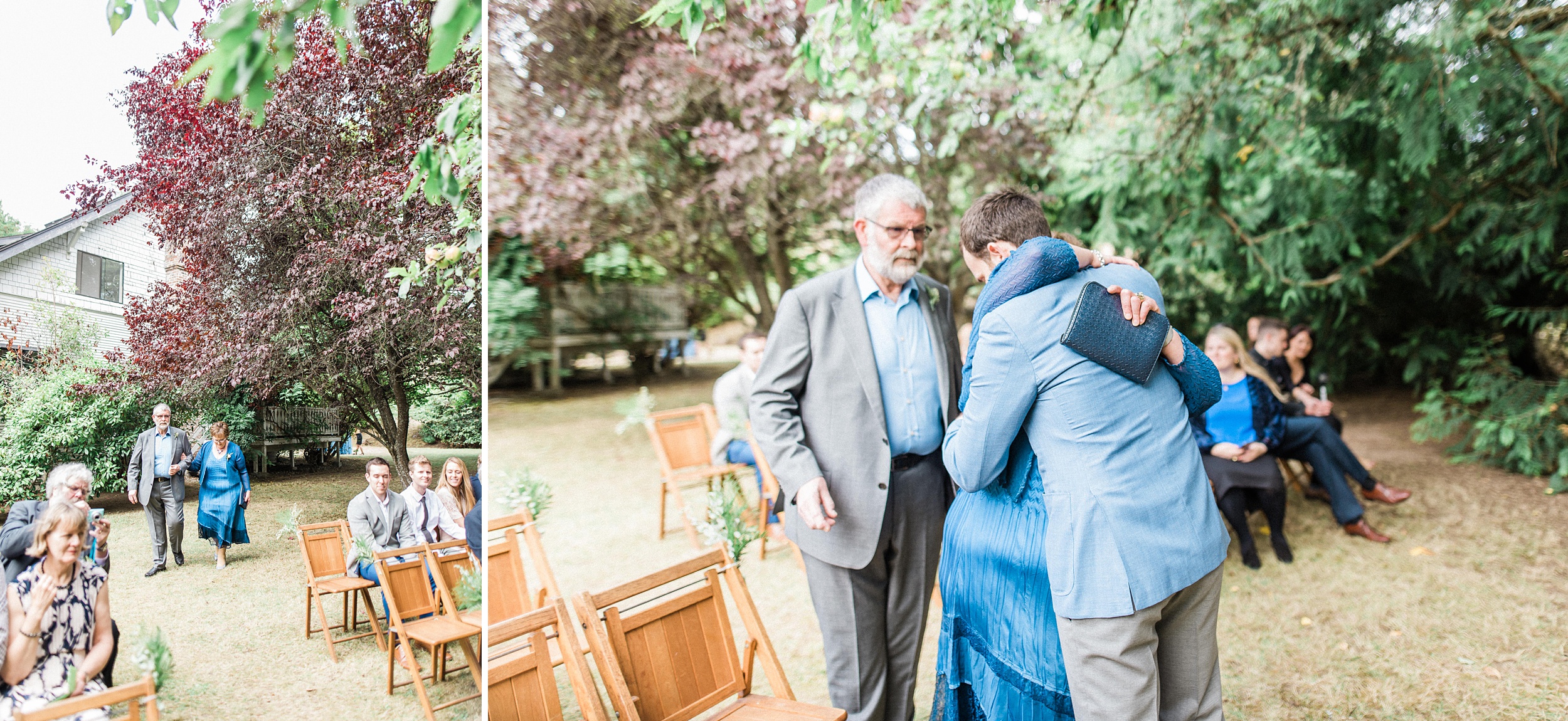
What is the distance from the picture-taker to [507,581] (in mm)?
3008

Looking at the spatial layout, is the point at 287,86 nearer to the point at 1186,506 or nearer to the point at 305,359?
the point at 305,359

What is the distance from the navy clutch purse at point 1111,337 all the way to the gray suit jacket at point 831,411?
0.78 meters

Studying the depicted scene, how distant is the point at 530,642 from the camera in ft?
7.06

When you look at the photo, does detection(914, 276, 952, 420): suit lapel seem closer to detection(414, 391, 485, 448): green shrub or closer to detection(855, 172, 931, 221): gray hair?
detection(855, 172, 931, 221): gray hair

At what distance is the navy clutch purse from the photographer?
1.66 meters

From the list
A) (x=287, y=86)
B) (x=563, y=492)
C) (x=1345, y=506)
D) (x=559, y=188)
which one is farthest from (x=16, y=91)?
(x=1345, y=506)

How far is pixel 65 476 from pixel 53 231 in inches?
19.5

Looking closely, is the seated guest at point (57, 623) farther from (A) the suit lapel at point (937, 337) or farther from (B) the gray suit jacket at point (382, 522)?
(A) the suit lapel at point (937, 337)

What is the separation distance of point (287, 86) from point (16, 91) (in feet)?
1.52

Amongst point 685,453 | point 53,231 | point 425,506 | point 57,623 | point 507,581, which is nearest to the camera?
point 57,623

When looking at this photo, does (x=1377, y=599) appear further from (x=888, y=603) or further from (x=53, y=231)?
(x=53, y=231)

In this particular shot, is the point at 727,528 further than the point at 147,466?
Yes

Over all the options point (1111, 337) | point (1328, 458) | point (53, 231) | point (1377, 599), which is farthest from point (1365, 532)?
point (53, 231)

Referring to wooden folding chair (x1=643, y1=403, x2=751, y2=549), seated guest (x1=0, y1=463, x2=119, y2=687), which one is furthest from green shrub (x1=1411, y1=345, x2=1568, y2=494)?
seated guest (x1=0, y1=463, x2=119, y2=687)
